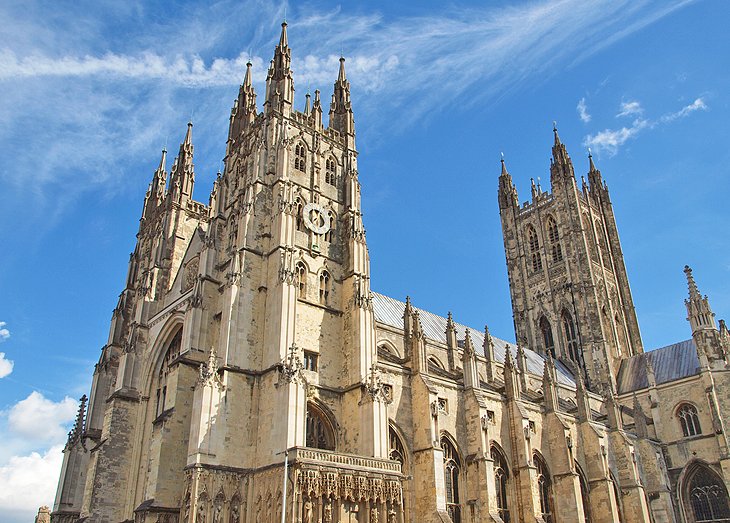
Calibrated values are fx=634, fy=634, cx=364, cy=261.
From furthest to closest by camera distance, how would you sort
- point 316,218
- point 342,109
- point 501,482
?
point 342,109 → point 501,482 → point 316,218

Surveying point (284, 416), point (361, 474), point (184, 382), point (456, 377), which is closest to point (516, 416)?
point (456, 377)

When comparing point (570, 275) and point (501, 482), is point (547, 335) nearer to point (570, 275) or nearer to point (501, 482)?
point (570, 275)

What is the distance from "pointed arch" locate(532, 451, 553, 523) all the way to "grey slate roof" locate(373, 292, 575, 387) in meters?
9.52

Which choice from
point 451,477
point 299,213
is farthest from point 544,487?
point 299,213

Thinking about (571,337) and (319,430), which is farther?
(571,337)

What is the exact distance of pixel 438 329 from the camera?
51.4 meters

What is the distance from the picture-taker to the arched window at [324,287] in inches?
1350

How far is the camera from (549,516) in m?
38.2

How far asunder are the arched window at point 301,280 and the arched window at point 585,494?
22.2 m

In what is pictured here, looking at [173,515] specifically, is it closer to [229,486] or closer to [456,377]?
[229,486]

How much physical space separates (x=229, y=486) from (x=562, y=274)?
45.1m

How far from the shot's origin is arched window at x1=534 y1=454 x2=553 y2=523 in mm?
38219

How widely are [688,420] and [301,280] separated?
3547cm

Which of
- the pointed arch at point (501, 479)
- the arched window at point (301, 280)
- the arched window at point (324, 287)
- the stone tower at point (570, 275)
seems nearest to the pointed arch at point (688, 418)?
the stone tower at point (570, 275)
